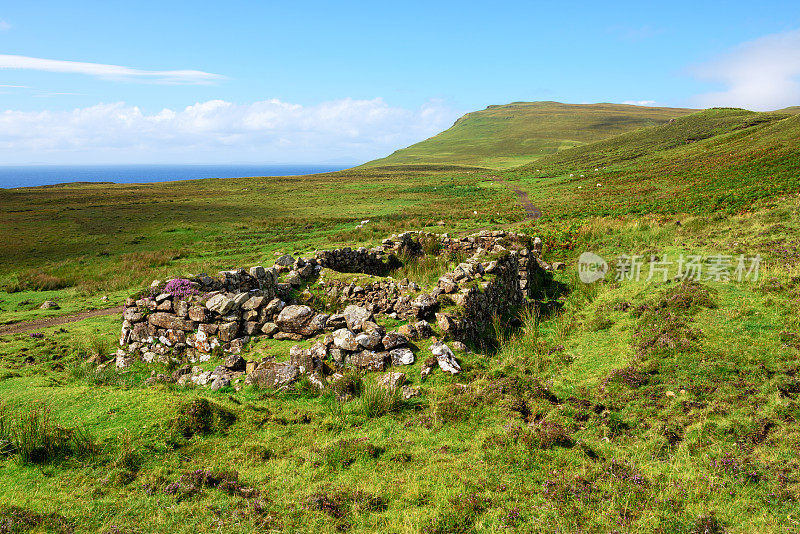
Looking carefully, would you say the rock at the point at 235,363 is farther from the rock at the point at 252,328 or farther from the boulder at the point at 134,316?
the boulder at the point at 134,316

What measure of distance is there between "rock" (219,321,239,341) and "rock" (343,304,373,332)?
356cm

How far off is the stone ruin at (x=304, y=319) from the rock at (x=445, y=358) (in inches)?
1.1

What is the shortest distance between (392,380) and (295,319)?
14.3 ft

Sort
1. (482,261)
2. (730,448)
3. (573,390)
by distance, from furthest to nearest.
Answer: (482,261)
(573,390)
(730,448)

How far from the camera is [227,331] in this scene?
12.5 m

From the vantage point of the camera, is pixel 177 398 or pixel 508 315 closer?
pixel 177 398

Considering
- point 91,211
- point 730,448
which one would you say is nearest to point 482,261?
point 730,448

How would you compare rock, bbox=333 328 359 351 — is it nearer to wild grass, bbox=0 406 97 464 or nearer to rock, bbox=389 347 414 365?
rock, bbox=389 347 414 365

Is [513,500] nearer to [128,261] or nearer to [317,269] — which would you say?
[317,269]

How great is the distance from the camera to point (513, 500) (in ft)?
21.0

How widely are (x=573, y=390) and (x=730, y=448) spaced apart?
10.8ft

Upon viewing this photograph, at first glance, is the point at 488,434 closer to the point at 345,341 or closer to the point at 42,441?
the point at 345,341

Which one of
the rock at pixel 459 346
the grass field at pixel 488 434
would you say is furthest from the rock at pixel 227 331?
the rock at pixel 459 346

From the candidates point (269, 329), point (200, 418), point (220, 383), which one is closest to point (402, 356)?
point (269, 329)
